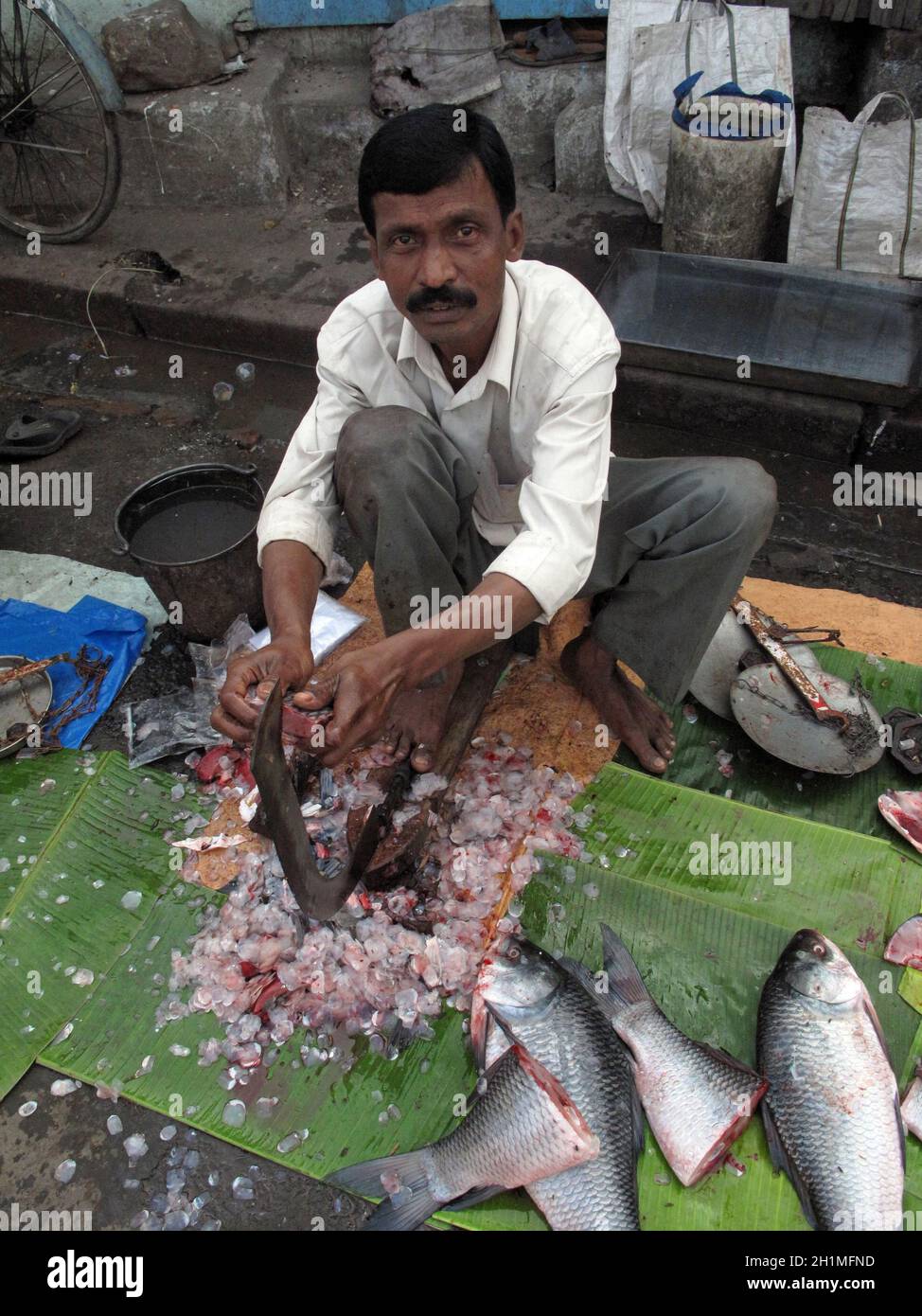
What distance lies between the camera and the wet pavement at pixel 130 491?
2.20 meters

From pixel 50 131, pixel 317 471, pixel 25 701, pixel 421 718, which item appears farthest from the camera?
pixel 50 131

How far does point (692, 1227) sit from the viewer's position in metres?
2.05

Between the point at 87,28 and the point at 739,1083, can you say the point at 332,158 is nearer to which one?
the point at 87,28

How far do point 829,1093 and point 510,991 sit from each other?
788 millimetres

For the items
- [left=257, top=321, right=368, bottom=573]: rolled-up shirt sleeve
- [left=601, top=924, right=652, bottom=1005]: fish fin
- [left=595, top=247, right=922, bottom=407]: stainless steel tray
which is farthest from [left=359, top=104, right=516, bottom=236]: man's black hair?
[left=595, top=247, right=922, bottom=407]: stainless steel tray

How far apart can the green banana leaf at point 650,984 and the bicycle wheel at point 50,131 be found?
4700 mm

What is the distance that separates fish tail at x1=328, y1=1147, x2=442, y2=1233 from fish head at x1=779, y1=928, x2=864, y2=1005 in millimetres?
1013

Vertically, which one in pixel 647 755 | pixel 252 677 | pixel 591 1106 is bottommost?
pixel 591 1106

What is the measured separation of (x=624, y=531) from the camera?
2.71m

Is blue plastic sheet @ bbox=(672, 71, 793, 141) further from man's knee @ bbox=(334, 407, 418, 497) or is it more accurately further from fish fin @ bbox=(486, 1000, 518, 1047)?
fish fin @ bbox=(486, 1000, 518, 1047)

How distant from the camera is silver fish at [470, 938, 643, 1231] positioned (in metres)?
2.03

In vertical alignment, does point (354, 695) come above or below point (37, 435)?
above

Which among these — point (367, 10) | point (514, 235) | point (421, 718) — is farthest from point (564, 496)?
point (367, 10)

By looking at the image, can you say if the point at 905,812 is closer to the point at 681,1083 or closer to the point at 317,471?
the point at 681,1083
